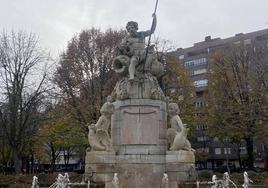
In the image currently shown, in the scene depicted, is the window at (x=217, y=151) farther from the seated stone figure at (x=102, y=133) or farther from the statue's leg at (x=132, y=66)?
the seated stone figure at (x=102, y=133)

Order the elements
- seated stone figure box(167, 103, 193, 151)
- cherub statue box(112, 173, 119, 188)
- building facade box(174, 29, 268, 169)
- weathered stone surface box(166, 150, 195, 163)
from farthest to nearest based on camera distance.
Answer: building facade box(174, 29, 268, 169)
seated stone figure box(167, 103, 193, 151)
weathered stone surface box(166, 150, 195, 163)
cherub statue box(112, 173, 119, 188)

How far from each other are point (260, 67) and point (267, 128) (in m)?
5.55

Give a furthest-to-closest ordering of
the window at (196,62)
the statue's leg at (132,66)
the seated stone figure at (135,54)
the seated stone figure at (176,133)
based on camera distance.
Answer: the window at (196,62)
the seated stone figure at (135,54)
the statue's leg at (132,66)
the seated stone figure at (176,133)

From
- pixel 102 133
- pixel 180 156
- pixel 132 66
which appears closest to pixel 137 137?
pixel 102 133

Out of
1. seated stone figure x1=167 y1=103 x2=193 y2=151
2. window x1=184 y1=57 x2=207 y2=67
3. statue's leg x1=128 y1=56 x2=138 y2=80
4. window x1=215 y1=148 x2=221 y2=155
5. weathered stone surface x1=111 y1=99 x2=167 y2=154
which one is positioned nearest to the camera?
seated stone figure x1=167 y1=103 x2=193 y2=151

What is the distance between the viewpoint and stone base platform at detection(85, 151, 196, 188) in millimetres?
15742

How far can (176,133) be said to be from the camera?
53.8 feet

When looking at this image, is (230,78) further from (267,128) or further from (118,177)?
(118,177)

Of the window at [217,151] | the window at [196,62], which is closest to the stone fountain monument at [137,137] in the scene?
the window at [217,151]

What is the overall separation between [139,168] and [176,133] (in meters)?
1.97

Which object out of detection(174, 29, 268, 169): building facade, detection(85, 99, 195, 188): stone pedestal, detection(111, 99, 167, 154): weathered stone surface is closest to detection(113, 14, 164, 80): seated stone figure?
detection(111, 99, 167, 154): weathered stone surface

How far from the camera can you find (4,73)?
111ft

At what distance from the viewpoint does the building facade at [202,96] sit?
61812 millimetres

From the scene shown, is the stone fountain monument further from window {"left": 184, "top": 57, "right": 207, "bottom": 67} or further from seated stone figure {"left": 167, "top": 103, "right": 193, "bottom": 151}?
window {"left": 184, "top": 57, "right": 207, "bottom": 67}
